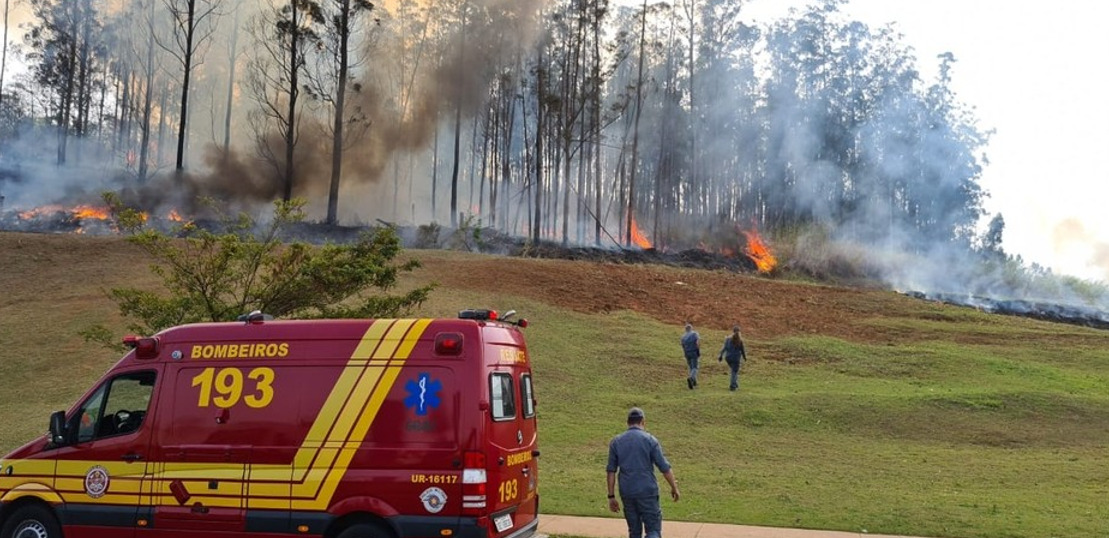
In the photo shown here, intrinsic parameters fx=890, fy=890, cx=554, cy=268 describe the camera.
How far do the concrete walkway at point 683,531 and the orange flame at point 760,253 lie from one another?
44.6m

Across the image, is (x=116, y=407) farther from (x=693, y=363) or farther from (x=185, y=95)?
(x=185, y=95)

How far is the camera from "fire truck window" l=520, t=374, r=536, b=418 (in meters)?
8.85

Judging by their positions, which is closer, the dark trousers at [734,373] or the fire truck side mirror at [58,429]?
the fire truck side mirror at [58,429]

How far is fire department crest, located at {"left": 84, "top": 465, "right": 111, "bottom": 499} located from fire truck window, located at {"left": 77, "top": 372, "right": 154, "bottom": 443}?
13.0 inches

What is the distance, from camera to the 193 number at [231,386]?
841 cm

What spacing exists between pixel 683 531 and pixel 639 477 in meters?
2.72

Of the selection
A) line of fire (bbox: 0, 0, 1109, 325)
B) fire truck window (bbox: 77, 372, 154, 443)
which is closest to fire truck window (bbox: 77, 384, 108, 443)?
fire truck window (bbox: 77, 372, 154, 443)

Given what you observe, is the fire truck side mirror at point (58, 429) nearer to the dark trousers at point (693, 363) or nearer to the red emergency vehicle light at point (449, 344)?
the red emergency vehicle light at point (449, 344)

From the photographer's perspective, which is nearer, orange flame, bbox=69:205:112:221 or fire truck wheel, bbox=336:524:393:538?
fire truck wheel, bbox=336:524:393:538

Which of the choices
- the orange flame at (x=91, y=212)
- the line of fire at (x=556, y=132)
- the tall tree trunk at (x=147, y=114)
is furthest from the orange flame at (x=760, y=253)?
the tall tree trunk at (x=147, y=114)

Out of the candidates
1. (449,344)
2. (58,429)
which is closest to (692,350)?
(449,344)

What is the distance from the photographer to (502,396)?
8.36 m

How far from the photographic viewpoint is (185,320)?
49.9 ft

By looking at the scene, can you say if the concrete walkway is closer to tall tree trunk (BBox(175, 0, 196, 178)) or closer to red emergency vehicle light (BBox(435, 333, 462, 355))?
red emergency vehicle light (BBox(435, 333, 462, 355))
